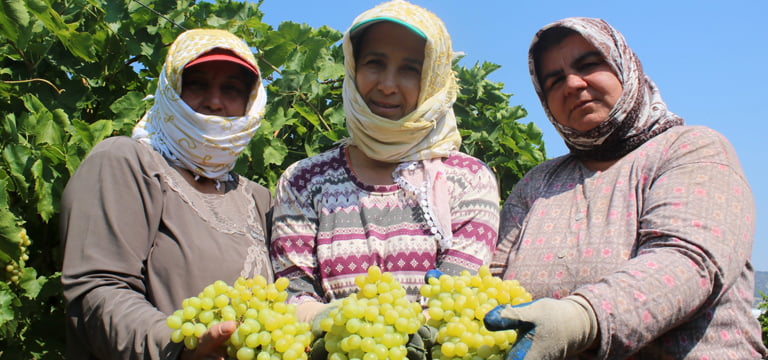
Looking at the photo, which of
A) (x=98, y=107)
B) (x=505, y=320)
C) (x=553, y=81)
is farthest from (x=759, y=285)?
(x=505, y=320)

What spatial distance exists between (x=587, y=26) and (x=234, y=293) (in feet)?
5.25

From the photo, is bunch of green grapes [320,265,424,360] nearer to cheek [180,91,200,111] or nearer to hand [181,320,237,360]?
hand [181,320,237,360]

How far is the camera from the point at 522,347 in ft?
4.99

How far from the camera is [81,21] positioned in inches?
161

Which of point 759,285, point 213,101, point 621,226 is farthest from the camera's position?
point 759,285

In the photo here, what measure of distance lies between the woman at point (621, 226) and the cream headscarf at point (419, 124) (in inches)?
14.0

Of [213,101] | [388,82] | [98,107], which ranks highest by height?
[388,82]

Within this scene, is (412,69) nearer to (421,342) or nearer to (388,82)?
(388,82)

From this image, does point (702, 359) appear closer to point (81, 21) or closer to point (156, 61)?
point (156, 61)

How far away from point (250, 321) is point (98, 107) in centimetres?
304

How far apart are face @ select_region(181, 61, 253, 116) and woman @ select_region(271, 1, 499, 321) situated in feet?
1.29

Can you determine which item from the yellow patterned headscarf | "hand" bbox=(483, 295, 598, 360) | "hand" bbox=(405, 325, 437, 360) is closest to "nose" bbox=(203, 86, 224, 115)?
the yellow patterned headscarf

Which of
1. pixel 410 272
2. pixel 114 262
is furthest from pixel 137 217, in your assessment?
pixel 410 272

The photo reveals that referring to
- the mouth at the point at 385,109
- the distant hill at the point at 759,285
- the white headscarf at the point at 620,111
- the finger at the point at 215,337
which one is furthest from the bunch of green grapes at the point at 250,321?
the distant hill at the point at 759,285
